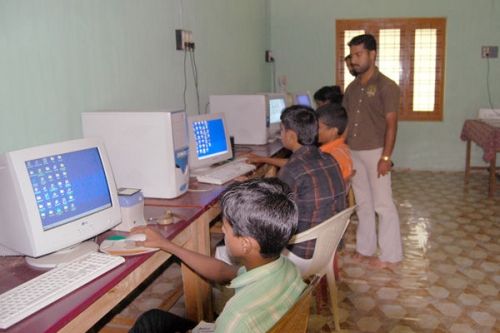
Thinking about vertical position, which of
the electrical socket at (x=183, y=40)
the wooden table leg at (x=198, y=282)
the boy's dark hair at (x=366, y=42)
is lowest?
the wooden table leg at (x=198, y=282)

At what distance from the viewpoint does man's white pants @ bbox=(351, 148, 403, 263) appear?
323 cm

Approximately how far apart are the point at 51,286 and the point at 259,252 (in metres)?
0.59

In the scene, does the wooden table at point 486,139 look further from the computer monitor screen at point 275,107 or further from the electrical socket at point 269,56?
the electrical socket at point 269,56

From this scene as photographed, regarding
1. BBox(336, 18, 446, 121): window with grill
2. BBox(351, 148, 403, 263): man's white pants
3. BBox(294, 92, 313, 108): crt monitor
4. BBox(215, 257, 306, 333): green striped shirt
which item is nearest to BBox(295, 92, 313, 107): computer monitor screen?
BBox(294, 92, 313, 108): crt monitor

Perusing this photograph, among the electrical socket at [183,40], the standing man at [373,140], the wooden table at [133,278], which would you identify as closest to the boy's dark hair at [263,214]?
the wooden table at [133,278]

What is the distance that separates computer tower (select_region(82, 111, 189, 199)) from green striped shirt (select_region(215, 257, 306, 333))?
43.8 inches

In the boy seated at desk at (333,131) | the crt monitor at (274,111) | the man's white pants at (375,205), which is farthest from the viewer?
the crt monitor at (274,111)

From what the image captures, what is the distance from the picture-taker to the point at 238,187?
4.11 feet

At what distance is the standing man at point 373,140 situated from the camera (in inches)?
121

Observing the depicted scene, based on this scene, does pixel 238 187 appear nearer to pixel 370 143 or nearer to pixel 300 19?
pixel 370 143

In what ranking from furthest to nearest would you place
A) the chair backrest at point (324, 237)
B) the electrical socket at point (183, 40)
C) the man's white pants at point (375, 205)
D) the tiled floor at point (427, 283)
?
the electrical socket at point (183, 40) < the man's white pants at point (375, 205) < the tiled floor at point (427, 283) < the chair backrest at point (324, 237)

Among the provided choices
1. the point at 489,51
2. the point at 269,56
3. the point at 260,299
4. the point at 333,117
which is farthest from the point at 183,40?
the point at 489,51

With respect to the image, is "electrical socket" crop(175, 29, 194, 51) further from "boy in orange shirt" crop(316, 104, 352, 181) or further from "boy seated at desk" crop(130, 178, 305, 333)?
"boy seated at desk" crop(130, 178, 305, 333)

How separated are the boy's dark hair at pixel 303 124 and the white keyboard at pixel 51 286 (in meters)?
1.19
